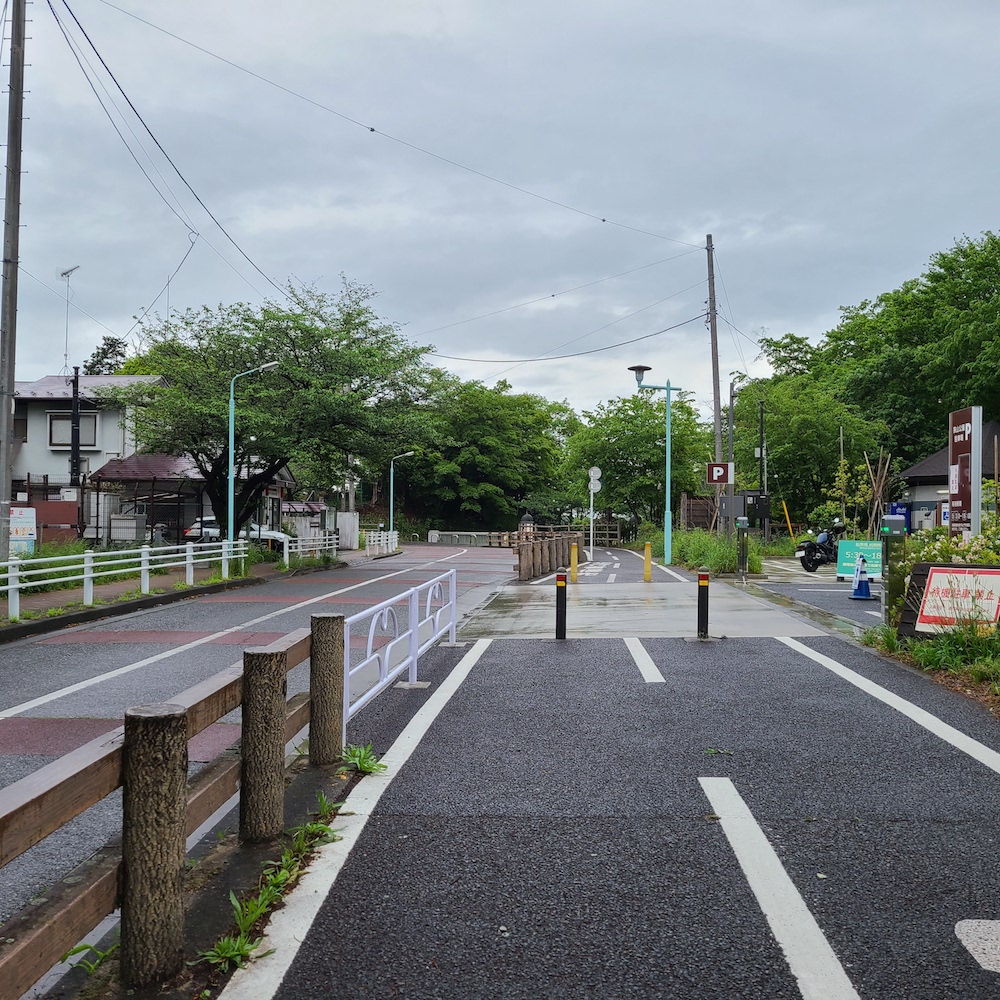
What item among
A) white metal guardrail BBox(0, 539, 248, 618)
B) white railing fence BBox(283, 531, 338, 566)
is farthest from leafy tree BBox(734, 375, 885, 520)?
white metal guardrail BBox(0, 539, 248, 618)

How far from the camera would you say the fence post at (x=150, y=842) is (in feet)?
9.32

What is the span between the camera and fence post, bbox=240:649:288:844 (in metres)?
3.95

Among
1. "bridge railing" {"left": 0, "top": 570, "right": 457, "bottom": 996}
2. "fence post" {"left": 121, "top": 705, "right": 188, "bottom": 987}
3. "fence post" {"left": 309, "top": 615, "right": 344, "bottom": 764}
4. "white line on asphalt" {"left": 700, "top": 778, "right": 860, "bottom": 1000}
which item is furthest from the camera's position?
"fence post" {"left": 309, "top": 615, "right": 344, "bottom": 764}

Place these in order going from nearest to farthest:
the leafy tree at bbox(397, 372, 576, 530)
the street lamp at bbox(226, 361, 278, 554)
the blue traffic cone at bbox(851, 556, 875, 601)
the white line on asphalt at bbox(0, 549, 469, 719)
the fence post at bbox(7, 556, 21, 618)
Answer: the white line on asphalt at bbox(0, 549, 469, 719) → the fence post at bbox(7, 556, 21, 618) → the blue traffic cone at bbox(851, 556, 875, 601) → the street lamp at bbox(226, 361, 278, 554) → the leafy tree at bbox(397, 372, 576, 530)

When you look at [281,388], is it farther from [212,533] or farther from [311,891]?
[311,891]

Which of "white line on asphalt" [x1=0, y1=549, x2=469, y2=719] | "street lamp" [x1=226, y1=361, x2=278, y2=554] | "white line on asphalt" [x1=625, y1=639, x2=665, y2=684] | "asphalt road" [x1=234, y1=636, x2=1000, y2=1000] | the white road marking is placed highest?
"street lamp" [x1=226, y1=361, x2=278, y2=554]

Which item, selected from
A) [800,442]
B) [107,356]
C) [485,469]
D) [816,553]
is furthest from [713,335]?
[107,356]

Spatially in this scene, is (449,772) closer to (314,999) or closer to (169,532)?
(314,999)

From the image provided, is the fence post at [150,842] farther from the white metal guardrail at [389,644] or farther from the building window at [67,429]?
the building window at [67,429]

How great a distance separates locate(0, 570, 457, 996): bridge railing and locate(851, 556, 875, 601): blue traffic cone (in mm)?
14573

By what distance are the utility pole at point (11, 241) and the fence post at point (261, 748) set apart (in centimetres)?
1227

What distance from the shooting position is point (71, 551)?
19.0 metres

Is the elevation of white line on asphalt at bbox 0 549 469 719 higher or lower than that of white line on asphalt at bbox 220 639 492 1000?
lower

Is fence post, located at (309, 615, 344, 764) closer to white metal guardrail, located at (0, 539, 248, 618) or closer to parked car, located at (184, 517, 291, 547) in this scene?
white metal guardrail, located at (0, 539, 248, 618)
